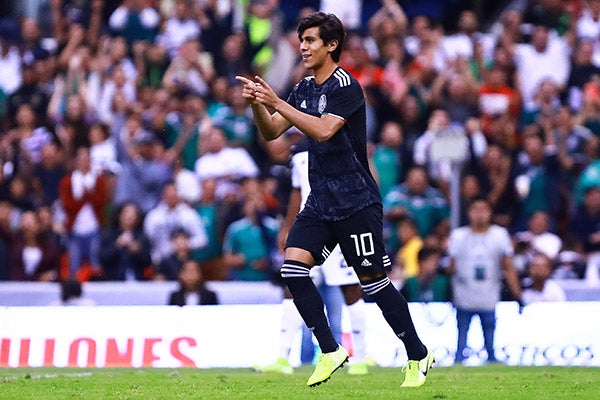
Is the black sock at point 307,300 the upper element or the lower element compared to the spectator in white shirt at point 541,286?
upper

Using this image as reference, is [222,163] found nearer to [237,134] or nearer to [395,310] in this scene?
[237,134]

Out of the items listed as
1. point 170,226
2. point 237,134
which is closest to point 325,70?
point 170,226

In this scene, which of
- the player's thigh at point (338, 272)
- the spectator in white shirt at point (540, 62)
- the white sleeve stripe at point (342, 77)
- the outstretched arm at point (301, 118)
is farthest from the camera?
the spectator in white shirt at point (540, 62)

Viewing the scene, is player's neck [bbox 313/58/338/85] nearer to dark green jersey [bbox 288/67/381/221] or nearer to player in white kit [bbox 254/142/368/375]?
dark green jersey [bbox 288/67/381/221]

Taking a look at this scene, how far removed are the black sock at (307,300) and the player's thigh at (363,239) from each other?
0.32 m

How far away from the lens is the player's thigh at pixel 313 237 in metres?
9.77

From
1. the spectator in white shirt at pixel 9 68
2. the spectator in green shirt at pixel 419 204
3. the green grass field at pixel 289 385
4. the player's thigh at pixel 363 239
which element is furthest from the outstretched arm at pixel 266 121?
the spectator in white shirt at pixel 9 68

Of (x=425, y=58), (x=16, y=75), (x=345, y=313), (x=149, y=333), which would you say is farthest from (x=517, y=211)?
(x=16, y=75)

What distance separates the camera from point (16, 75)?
21328mm

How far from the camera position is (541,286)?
1623 cm

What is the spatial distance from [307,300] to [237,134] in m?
9.73

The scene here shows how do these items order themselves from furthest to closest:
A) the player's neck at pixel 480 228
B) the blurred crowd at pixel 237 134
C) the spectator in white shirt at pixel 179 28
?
the spectator in white shirt at pixel 179 28 < the blurred crowd at pixel 237 134 < the player's neck at pixel 480 228

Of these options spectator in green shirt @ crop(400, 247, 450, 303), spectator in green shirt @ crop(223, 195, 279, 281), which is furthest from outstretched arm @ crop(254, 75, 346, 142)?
spectator in green shirt @ crop(223, 195, 279, 281)

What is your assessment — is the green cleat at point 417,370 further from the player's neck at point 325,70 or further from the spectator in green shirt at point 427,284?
the spectator in green shirt at point 427,284
